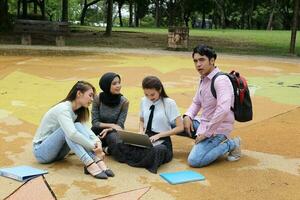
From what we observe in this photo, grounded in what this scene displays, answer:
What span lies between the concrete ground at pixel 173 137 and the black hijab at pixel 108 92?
2.34ft

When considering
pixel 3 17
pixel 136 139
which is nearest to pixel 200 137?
pixel 136 139

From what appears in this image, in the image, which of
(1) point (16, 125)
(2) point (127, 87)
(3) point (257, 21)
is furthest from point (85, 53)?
(3) point (257, 21)

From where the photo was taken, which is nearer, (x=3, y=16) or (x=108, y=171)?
(x=108, y=171)

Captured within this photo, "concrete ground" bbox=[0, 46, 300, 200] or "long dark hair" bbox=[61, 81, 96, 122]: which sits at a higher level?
"long dark hair" bbox=[61, 81, 96, 122]

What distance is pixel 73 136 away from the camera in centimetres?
461

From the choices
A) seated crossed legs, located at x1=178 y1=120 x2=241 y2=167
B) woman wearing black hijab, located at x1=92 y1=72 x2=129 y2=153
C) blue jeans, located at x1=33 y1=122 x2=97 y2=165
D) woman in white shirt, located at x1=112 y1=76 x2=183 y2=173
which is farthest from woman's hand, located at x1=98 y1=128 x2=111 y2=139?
seated crossed legs, located at x1=178 y1=120 x2=241 y2=167

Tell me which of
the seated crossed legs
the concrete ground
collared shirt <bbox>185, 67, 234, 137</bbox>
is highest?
collared shirt <bbox>185, 67, 234, 137</bbox>

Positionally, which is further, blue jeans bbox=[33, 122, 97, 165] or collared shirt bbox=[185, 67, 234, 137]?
collared shirt bbox=[185, 67, 234, 137]

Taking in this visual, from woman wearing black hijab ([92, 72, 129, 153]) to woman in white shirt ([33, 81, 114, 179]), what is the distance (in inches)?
18.4

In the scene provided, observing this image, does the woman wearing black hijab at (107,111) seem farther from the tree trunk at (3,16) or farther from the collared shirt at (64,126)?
the tree trunk at (3,16)

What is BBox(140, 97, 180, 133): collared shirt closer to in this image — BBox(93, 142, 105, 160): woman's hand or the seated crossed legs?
the seated crossed legs

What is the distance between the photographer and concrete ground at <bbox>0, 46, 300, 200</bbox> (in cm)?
444

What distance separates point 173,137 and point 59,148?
1.94 metres

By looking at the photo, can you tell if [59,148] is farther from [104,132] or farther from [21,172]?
[104,132]
